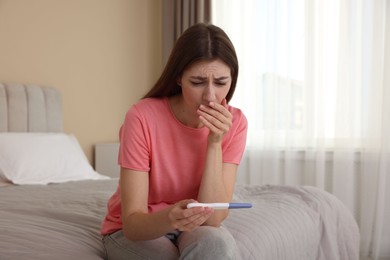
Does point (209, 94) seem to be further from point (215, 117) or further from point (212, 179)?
point (212, 179)

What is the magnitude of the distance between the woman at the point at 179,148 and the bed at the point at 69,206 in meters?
0.20

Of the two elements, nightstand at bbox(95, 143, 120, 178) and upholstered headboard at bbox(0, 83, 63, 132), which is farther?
nightstand at bbox(95, 143, 120, 178)

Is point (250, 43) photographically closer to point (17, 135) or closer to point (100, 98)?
point (100, 98)

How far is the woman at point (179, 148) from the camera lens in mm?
1501

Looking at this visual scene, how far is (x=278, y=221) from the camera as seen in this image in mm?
2033

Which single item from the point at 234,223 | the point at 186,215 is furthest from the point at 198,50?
the point at 234,223

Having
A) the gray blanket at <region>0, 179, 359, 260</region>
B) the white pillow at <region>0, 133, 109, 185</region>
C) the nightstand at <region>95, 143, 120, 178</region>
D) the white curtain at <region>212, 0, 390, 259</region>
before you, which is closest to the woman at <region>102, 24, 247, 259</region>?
the gray blanket at <region>0, 179, 359, 260</region>

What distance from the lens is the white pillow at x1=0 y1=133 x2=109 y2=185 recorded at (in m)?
3.02

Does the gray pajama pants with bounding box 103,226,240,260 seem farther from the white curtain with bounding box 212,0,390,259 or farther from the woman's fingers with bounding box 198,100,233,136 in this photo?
the white curtain with bounding box 212,0,390,259

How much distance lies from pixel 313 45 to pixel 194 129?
2396 mm

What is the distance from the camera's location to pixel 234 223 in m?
1.90

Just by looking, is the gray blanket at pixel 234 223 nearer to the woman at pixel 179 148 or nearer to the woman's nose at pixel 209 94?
the woman at pixel 179 148

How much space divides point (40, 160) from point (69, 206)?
96 centimetres

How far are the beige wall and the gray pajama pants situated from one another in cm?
229
